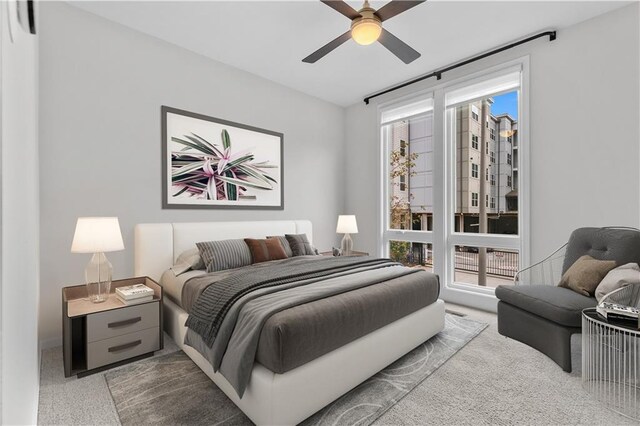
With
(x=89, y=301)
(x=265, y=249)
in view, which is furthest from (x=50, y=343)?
(x=265, y=249)

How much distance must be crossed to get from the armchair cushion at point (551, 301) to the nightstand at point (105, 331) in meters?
3.01

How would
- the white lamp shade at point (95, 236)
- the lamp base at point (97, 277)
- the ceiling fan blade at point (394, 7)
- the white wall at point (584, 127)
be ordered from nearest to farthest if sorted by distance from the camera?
1. the ceiling fan blade at point (394, 7)
2. the white lamp shade at point (95, 236)
3. the lamp base at point (97, 277)
4. the white wall at point (584, 127)

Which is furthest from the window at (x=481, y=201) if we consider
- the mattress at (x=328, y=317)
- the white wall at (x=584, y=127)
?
the mattress at (x=328, y=317)

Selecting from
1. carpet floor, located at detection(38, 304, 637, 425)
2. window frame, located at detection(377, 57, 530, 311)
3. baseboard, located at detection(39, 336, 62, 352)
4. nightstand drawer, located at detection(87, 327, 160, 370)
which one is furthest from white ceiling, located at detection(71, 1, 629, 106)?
carpet floor, located at detection(38, 304, 637, 425)

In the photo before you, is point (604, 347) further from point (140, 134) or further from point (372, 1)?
point (140, 134)

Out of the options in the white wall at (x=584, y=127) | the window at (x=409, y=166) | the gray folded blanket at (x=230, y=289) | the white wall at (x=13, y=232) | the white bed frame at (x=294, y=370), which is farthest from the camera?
the window at (x=409, y=166)

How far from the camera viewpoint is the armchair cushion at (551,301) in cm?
216

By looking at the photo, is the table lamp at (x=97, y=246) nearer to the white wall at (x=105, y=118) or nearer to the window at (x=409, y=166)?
the white wall at (x=105, y=118)

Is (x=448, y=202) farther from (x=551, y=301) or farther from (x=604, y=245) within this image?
(x=551, y=301)

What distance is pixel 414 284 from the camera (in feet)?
8.34

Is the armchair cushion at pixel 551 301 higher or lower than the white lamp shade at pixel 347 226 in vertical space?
lower

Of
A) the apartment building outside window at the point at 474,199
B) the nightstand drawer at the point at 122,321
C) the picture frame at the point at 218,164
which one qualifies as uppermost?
the picture frame at the point at 218,164

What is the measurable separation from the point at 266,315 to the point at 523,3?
3447mm

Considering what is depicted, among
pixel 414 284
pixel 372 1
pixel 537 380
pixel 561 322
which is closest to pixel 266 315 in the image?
pixel 414 284
